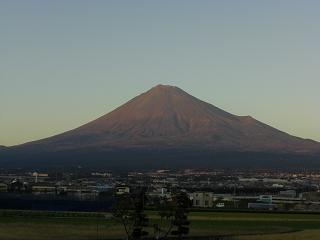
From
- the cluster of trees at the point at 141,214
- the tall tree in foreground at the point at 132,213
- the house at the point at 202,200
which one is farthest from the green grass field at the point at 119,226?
the house at the point at 202,200

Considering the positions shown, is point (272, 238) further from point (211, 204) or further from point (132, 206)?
point (211, 204)

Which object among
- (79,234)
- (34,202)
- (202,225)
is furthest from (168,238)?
(34,202)

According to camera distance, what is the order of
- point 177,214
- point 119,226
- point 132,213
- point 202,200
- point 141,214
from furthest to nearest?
1. point 202,200
2. point 119,226
3. point 177,214
4. point 132,213
5. point 141,214

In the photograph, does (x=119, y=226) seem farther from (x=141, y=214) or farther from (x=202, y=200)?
(x=202, y=200)

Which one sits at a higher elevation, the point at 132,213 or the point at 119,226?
the point at 132,213

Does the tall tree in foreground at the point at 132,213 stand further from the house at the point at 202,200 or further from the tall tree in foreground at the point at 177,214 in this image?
the house at the point at 202,200

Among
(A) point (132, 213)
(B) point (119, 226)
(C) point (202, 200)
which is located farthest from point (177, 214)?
(C) point (202, 200)

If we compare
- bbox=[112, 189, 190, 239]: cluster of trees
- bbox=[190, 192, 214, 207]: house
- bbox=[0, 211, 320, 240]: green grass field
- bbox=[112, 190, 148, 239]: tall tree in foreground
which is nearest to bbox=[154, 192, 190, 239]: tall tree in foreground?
bbox=[112, 189, 190, 239]: cluster of trees

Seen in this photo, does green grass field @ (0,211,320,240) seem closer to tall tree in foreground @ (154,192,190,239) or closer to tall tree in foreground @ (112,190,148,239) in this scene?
tall tree in foreground @ (112,190,148,239)
